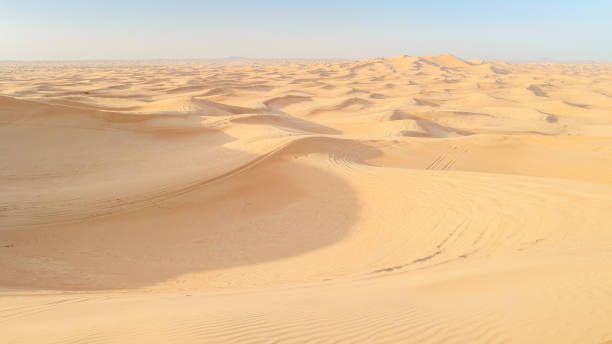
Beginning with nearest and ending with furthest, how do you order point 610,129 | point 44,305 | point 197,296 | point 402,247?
point 44,305 → point 197,296 → point 402,247 → point 610,129

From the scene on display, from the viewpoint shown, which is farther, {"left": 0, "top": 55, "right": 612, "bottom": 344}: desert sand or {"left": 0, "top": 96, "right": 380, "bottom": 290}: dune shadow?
{"left": 0, "top": 96, "right": 380, "bottom": 290}: dune shadow

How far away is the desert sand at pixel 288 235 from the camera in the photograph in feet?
10.3

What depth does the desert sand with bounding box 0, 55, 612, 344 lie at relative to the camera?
3125mm

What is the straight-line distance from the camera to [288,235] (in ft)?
22.2

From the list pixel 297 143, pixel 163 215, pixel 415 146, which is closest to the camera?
pixel 163 215

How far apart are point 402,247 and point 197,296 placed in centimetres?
298

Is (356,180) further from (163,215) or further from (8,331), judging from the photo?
(8,331)

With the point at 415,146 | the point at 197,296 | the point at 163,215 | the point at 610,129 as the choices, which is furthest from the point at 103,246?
the point at 610,129

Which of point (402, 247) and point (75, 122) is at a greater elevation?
point (75, 122)

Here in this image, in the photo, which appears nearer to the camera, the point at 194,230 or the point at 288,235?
the point at 288,235

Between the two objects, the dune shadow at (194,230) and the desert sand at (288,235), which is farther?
the dune shadow at (194,230)

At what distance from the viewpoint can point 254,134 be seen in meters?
13.2

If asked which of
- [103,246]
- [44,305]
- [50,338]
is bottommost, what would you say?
[103,246]

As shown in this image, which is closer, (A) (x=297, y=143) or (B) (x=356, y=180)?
(B) (x=356, y=180)
